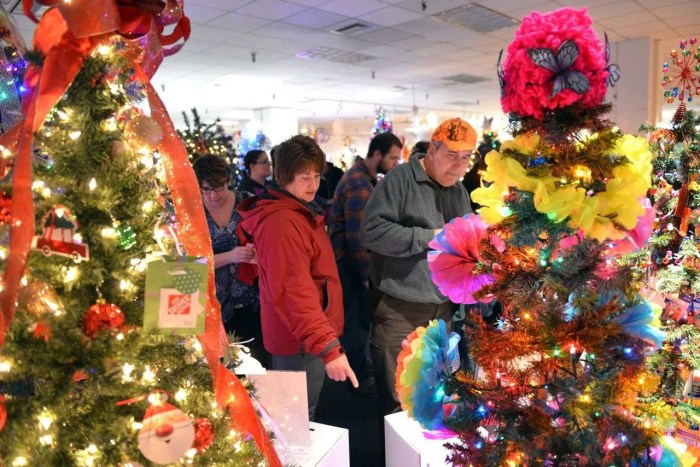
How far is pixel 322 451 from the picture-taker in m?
1.63

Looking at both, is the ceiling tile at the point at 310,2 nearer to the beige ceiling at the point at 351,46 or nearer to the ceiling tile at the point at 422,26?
the beige ceiling at the point at 351,46

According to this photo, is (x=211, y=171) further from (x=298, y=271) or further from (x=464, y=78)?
(x=464, y=78)

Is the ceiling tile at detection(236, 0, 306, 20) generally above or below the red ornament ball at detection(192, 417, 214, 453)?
above

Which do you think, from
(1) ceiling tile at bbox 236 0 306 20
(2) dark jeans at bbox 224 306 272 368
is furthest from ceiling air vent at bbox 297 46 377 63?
(2) dark jeans at bbox 224 306 272 368

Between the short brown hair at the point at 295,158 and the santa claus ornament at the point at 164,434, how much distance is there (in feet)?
3.46

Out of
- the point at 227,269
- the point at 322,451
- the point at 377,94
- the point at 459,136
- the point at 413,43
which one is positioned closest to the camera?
the point at 322,451

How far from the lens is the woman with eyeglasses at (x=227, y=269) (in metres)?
2.53

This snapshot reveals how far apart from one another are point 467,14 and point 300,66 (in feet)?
10.7

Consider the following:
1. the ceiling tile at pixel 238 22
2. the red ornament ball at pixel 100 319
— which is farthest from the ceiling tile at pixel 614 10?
the red ornament ball at pixel 100 319

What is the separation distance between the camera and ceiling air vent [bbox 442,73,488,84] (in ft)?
30.0

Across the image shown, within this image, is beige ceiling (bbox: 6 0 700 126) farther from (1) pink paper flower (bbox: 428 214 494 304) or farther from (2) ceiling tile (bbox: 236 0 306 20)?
(1) pink paper flower (bbox: 428 214 494 304)

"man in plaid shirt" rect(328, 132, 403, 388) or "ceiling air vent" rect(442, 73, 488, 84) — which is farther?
"ceiling air vent" rect(442, 73, 488, 84)

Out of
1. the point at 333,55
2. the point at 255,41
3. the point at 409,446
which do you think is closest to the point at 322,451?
the point at 409,446

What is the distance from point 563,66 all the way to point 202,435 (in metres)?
1.01
